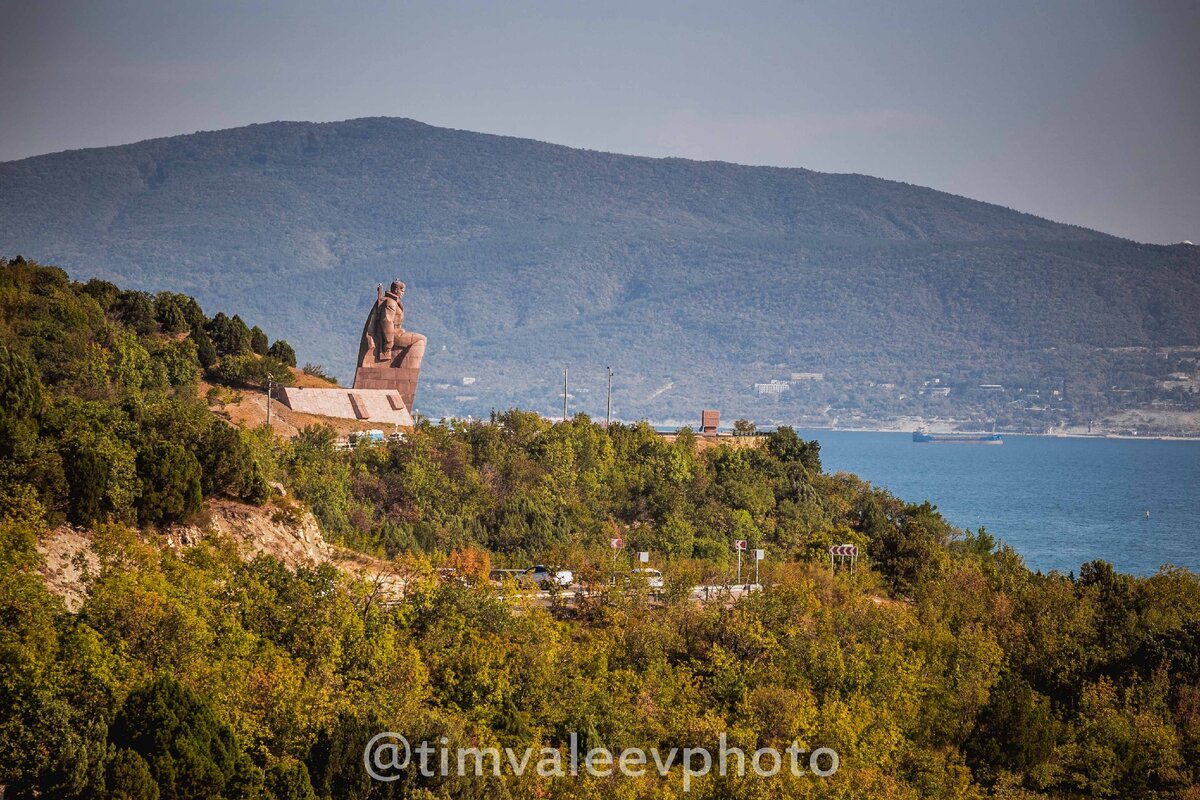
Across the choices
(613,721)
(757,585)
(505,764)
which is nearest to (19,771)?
(505,764)

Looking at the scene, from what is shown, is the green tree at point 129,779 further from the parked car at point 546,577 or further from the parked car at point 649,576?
the parked car at point 649,576

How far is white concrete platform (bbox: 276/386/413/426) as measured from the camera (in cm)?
6116

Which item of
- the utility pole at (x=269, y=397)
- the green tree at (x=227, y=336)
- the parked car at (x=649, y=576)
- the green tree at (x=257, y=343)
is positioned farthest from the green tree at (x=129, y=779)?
the green tree at (x=257, y=343)

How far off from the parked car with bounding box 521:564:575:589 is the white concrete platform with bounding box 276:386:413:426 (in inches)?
598

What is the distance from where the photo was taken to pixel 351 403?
207 ft

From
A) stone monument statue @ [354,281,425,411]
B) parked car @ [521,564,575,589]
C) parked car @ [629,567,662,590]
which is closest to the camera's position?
parked car @ [629,567,662,590]

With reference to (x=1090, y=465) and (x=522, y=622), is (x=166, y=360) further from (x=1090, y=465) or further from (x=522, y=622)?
(x=1090, y=465)

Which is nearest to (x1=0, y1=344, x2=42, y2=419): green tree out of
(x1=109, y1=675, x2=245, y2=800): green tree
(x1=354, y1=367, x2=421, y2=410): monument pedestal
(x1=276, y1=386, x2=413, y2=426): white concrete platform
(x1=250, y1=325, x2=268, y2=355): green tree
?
(x1=109, y1=675, x2=245, y2=800): green tree

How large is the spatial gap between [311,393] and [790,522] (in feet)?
62.0

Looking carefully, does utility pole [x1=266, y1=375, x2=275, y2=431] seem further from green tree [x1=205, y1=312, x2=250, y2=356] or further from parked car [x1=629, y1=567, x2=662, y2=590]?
parked car [x1=629, y1=567, x2=662, y2=590]

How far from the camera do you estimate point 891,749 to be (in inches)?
1502

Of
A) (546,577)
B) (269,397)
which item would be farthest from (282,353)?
(546,577)

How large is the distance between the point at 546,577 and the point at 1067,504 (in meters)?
92.1

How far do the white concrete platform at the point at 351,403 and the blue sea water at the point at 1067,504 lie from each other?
39548 mm
